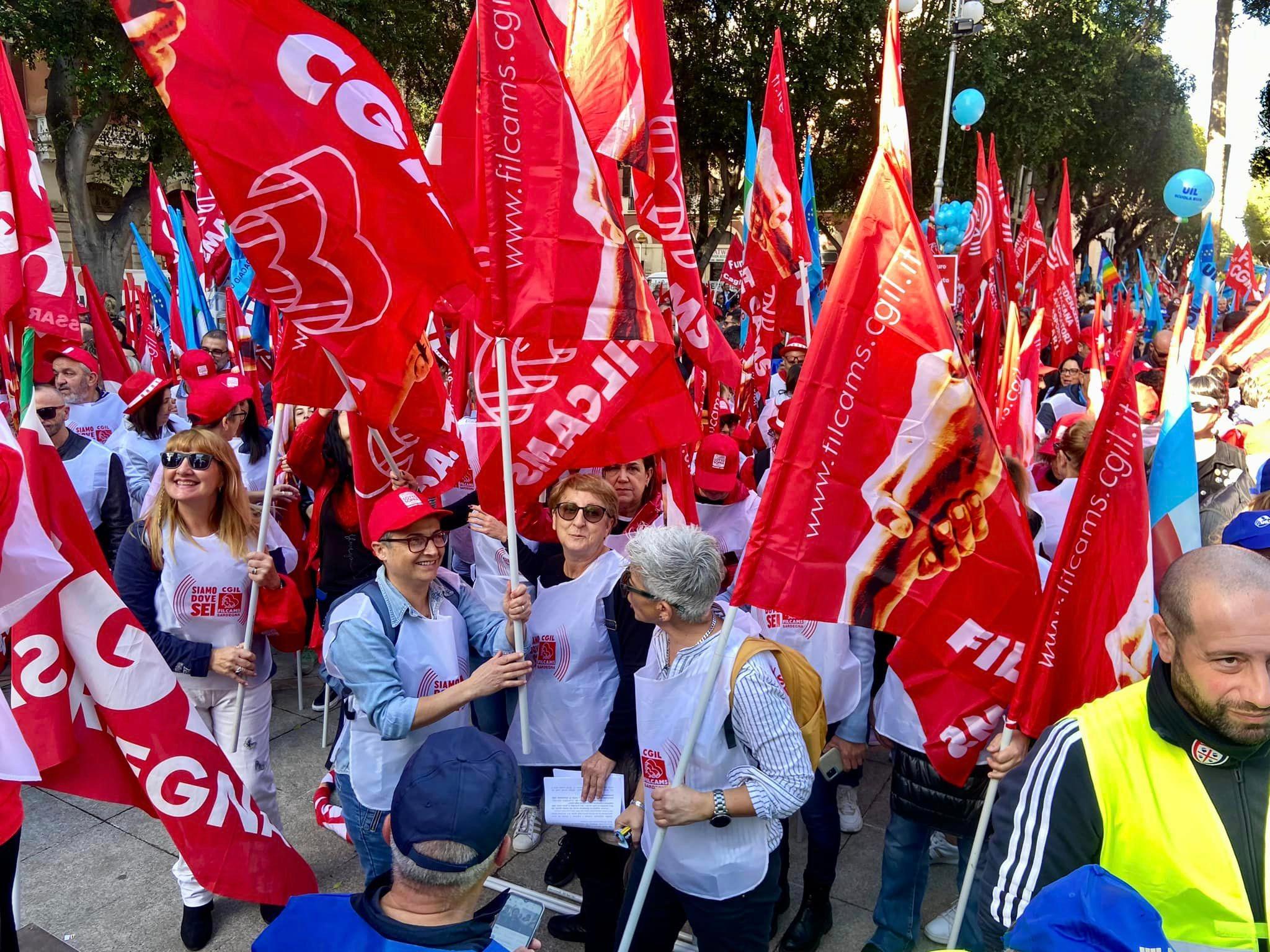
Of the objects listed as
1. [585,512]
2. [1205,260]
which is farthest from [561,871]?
[1205,260]

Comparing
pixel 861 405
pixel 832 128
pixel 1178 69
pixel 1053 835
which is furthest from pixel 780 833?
pixel 1178 69

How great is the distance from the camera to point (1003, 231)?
894cm

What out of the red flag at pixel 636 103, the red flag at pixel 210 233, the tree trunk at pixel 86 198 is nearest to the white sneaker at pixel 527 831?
the red flag at pixel 636 103

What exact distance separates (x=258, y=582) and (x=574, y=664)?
4.02 feet

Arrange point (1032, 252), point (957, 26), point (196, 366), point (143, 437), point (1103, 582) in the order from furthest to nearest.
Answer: point (957, 26), point (1032, 252), point (196, 366), point (143, 437), point (1103, 582)

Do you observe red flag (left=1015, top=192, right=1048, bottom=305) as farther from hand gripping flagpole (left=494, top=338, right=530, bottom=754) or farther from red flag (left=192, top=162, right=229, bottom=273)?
hand gripping flagpole (left=494, top=338, right=530, bottom=754)

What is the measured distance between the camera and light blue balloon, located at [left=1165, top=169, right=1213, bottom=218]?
38.7 feet

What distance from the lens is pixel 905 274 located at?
97.6 inches

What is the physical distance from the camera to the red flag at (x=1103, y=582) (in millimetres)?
2422

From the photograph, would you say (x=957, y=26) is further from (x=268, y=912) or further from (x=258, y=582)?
(x=268, y=912)

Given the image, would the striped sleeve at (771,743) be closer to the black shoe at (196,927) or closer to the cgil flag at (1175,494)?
the cgil flag at (1175,494)

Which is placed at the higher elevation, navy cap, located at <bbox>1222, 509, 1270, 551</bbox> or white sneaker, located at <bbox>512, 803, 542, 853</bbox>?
navy cap, located at <bbox>1222, 509, 1270, 551</bbox>

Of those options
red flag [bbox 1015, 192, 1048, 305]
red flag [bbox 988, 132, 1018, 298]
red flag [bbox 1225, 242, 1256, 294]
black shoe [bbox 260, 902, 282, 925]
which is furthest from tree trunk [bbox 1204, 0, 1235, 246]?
Answer: black shoe [bbox 260, 902, 282, 925]

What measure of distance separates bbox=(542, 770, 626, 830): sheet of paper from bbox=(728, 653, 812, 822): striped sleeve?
68 cm
